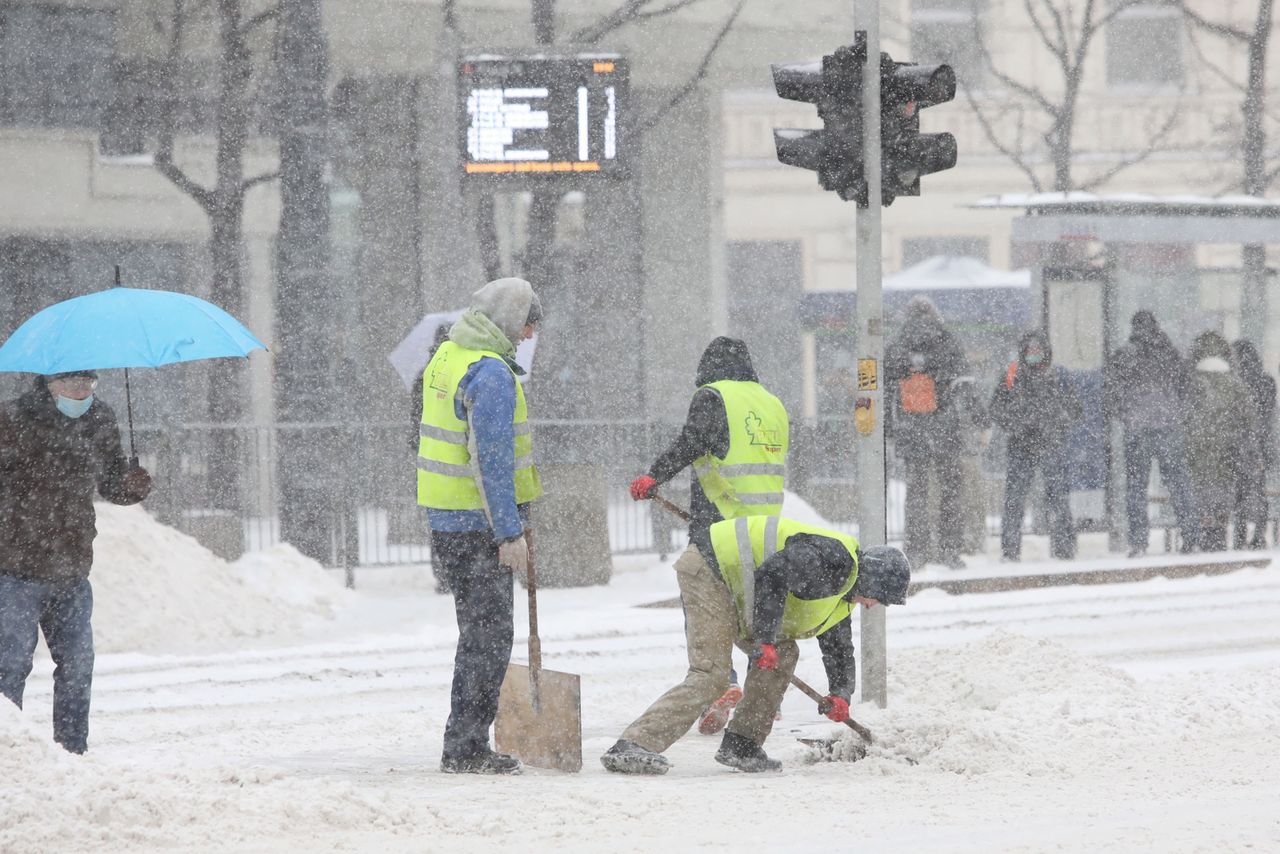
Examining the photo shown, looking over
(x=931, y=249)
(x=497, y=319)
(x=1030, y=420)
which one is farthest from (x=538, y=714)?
(x=931, y=249)

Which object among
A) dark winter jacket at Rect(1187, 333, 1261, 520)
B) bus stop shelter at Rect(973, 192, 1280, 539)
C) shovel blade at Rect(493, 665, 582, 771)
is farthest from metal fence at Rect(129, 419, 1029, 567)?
shovel blade at Rect(493, 665, 582, 771)

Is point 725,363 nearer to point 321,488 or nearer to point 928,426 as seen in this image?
point 928,426

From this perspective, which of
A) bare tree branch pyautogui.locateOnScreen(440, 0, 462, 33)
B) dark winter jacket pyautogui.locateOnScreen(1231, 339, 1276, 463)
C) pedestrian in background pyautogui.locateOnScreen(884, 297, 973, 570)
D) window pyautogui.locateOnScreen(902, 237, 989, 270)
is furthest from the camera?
window pyautogui.locateOnScreen(902, 237, 989, 270)

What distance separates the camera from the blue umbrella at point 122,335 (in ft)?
24.4

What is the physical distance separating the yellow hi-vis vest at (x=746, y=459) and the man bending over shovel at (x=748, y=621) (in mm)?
755

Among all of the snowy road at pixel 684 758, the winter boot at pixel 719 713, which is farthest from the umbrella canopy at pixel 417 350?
the winter boot at pixel 719 713

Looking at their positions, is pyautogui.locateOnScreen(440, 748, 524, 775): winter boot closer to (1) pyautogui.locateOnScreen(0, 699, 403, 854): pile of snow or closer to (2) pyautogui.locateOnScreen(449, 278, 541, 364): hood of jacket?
(1) pyautogui.locateOnScreen(0, 699, 403, 854): pile of snow

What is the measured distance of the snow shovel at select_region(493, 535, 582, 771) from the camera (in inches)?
276

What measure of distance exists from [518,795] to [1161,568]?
9.47m

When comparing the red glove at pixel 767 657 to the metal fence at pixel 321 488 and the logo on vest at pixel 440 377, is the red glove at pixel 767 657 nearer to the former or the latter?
the logo on vest at pixel 440 377

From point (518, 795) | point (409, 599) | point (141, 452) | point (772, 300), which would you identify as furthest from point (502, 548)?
point (772, 300)

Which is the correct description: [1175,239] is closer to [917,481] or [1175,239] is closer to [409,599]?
[917,481]

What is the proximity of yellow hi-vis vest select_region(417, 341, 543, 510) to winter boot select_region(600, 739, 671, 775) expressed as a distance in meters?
0.96

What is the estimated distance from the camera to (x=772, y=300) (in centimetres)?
3334
